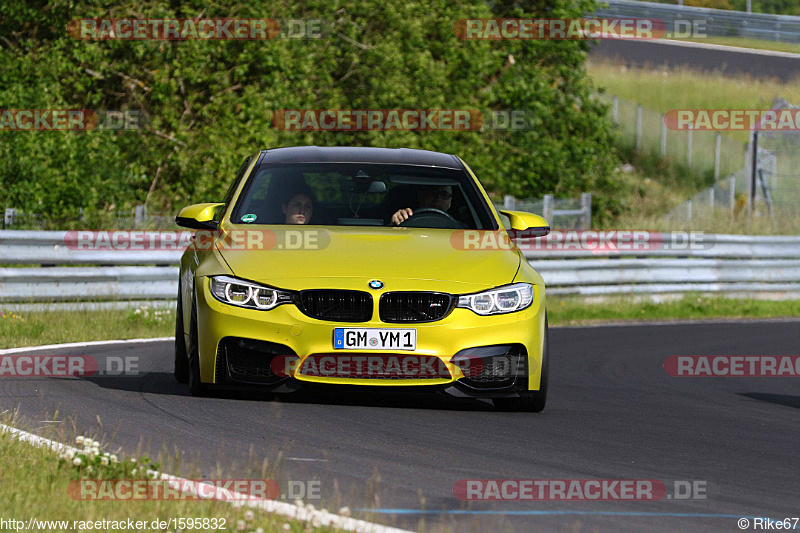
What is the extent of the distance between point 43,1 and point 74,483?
20861mm

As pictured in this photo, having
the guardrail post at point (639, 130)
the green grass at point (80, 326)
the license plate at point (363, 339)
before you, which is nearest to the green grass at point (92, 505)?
the license plate at point (363, 339)

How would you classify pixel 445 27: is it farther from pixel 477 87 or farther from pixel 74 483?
pixel 74 483

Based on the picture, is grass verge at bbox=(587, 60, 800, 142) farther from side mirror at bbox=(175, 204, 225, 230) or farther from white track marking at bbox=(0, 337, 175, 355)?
side mirror at bbox=(175, 204, 225, 230)

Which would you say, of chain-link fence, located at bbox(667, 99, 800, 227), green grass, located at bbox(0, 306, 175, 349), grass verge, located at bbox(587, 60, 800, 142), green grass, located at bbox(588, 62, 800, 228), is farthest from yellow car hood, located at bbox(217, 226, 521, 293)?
grass verge, located at bbox(587, 60, 800, 142)

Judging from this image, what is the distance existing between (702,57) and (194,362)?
4682cm

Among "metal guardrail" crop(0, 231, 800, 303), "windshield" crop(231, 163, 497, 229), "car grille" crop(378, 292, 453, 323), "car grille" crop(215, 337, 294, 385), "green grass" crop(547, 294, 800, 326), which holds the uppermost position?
"windshield" crop(231, 163, 497, 229)

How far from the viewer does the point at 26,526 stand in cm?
453

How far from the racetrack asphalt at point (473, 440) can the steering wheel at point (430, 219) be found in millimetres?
1118

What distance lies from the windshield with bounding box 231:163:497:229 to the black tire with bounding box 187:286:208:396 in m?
0.89

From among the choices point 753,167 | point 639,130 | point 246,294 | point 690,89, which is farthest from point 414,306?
point 690,89

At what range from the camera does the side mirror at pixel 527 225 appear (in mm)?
9047

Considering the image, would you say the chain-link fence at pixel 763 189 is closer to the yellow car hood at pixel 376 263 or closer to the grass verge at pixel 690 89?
the grass verge at pixel 690 89

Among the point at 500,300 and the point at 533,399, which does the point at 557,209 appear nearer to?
the point at 533,399

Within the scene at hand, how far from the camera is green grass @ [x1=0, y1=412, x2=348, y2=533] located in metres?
4.68
